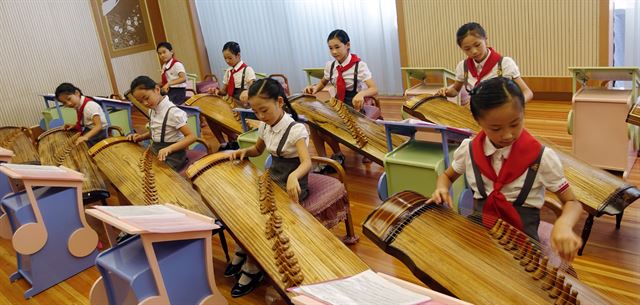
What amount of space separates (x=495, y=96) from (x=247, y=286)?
1.83 metres

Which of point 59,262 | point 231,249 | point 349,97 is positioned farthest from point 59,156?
point 349,97

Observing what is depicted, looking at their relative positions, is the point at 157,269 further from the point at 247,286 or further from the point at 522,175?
the point at 522,175

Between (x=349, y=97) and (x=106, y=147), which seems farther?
(x=349, y=97)

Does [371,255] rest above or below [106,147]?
below

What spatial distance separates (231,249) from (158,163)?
0.77m

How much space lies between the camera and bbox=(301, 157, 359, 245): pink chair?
2732 mm

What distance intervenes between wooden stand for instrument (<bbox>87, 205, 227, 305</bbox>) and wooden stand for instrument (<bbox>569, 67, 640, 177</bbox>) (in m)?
2.78

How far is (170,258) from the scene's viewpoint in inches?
82.0

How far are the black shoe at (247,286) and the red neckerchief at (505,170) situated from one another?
1.46 m

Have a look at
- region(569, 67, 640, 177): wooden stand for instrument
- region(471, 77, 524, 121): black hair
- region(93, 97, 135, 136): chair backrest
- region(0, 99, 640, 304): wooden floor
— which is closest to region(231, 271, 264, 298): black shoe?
region(0, 99, 640, 304): wooden floor

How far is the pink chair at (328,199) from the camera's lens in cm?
273

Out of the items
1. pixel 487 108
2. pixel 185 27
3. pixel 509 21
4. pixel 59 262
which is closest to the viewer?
pixel 487 108

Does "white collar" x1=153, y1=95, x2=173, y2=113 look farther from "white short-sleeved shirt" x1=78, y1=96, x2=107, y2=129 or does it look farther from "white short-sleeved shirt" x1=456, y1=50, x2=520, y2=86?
"white short-sleeved shirt" x1=456, y1=50, x2=520, y2=86

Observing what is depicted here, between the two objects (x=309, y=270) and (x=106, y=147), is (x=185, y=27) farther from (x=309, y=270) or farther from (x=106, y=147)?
(x=309, y=270)
